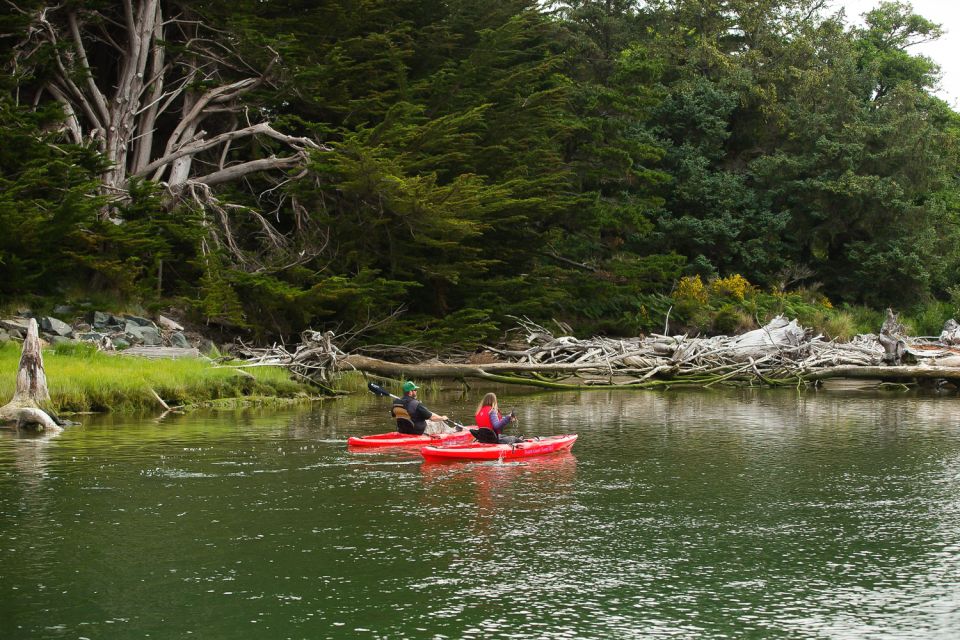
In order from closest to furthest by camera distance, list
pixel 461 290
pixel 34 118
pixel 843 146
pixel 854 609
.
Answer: pixel 854 609 → pixel 34 118 → pixel 461 290 → pixel 843 146

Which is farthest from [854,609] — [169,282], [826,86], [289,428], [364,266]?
[826,86]

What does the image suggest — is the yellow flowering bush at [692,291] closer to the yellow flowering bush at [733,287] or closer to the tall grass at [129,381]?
the yellow flowering bush at [733,287]

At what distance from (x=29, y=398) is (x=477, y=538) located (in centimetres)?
1020

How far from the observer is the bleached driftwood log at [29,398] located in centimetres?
1661

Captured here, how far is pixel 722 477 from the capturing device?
42.7 feet

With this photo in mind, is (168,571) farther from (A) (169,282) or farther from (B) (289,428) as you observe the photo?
(A) (169,282)

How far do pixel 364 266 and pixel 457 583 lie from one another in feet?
64.6

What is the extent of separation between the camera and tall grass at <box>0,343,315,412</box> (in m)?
18.6

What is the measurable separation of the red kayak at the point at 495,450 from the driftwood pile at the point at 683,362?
35.7 ft

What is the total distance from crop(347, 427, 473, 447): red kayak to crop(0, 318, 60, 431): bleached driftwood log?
493cm

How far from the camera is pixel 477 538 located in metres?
9.72

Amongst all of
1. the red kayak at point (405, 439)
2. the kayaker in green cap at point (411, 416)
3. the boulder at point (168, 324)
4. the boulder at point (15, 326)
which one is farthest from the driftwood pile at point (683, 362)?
the red kayak at point (405, 439)

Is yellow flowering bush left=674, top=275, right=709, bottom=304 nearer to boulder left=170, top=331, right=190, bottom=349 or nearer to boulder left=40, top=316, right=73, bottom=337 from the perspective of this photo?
boulder left=170, top=331, right=190, bottom=349

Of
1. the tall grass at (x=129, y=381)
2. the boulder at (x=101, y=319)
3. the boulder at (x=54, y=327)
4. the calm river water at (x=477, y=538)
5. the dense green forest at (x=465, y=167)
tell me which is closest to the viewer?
the calm river water at (x=477, y=538)
